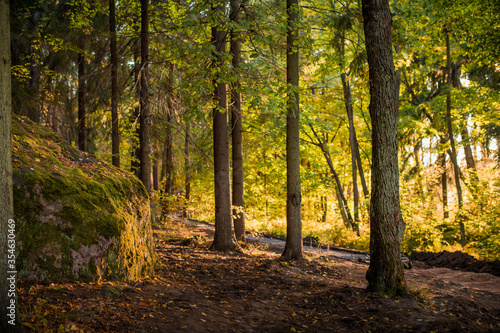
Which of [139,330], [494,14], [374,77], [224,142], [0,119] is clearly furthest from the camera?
[494,14]

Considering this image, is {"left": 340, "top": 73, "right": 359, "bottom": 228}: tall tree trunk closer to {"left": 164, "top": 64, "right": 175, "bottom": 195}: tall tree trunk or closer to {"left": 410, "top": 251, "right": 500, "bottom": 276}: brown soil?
{"left": 410, "top": 251, "right": 500, "bottom": 276}: brown soil

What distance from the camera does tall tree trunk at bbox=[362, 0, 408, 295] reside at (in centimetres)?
528

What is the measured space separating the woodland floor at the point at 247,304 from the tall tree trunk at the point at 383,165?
15.8 inches

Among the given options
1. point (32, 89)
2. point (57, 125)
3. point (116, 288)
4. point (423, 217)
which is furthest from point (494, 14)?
point (57, 125)

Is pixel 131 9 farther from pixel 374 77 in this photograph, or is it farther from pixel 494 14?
pixel 494 14

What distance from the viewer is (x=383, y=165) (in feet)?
17.6

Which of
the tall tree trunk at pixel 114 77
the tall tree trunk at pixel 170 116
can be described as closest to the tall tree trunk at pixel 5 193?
the tall tree trunk at pixel 170 116

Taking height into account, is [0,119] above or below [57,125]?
below

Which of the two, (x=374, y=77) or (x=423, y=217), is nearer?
(x=374, y=77)

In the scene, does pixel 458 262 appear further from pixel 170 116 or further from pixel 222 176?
pixel 170 116

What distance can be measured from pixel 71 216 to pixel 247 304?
2783 millimetres

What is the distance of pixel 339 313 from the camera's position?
4.66 meters

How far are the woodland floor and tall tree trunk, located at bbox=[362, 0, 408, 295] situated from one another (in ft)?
1.32

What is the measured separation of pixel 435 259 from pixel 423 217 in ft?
9.53
